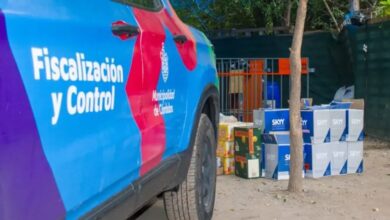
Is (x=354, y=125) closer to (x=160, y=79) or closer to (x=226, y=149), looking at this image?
(x=226, y=149)

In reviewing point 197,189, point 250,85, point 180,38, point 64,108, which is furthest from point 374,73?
point 64,108

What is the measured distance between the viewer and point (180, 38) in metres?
3.86

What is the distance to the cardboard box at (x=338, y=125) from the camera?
693 cm

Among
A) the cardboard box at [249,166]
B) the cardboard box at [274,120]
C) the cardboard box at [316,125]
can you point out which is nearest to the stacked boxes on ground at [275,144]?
the cardboard box at [274,120]

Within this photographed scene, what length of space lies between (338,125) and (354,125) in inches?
10.3

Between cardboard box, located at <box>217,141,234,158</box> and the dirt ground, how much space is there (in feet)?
0.96

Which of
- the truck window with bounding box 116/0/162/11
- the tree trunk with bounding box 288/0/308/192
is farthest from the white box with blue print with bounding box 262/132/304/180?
the truck window with bounding box 116/0/162/11

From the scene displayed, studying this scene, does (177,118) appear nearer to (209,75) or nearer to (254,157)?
(209,75)

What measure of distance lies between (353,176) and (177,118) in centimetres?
390

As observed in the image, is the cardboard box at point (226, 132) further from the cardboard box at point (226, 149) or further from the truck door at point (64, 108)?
the truck door at point (64, 108)

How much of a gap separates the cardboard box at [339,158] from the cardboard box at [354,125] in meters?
0.13

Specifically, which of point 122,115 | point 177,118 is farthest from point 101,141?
point 177,118

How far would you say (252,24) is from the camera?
1508cm

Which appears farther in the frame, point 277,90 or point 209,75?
point 277,90
